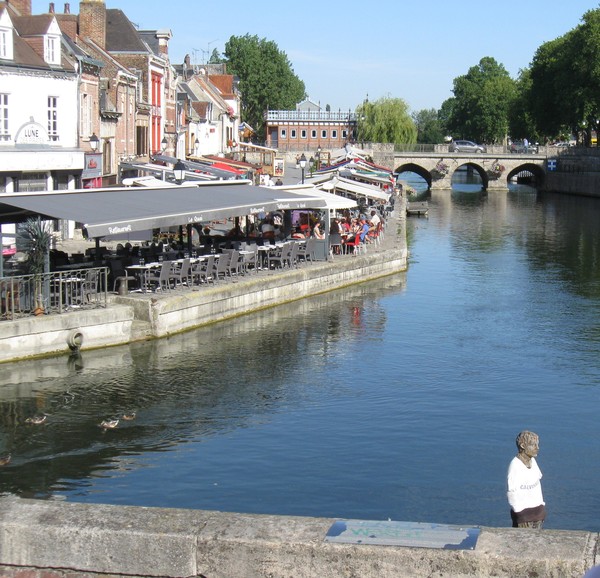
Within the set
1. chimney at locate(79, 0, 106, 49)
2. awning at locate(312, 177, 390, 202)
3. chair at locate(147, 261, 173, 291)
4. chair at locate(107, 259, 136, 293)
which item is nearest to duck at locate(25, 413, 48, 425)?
chair at locate(147, 261, 173, 291)

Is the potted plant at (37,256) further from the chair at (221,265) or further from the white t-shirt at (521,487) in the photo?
the white t-shirt at (521,487)

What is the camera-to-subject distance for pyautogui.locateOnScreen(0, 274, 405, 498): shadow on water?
14547mm

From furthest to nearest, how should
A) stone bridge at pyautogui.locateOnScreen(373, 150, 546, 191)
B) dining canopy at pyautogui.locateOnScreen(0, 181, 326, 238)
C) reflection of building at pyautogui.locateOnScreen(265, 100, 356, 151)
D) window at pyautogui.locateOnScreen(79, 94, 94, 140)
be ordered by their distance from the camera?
reflection of building at pyautogui.locateOnScreen(265, 100, 356, 151) < stone bridge at pyautogui.locateOnScreen(373, 150, 546, 191) < window at pyautogui.locateOnScreen(79, 94, 94, 140) < dining canopy at pyautogui.locateOnScreen(0, 181, 326, 238)

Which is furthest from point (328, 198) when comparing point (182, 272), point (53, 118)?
point (53, 118)

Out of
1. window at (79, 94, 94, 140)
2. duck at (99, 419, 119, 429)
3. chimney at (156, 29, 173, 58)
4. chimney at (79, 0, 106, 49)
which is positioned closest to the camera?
duck at (99, 419, 119, 429)

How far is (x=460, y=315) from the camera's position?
91.7 ft

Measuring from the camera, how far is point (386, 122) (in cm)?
11275

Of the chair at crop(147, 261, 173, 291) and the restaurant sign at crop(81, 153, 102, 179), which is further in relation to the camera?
the restaurant sign at crop(81, 153, 102, 179)

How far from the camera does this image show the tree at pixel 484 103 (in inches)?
5595

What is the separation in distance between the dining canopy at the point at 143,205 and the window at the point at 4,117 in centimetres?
676

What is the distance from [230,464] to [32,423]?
359 cm

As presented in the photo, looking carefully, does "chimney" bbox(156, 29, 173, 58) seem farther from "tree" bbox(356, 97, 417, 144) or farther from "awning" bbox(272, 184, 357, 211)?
"tree" bbox(356, 97, 417, 144)

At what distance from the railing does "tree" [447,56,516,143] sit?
393ft

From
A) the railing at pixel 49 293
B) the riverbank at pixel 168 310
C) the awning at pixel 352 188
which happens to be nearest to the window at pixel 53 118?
the awning at pixel 352 188
